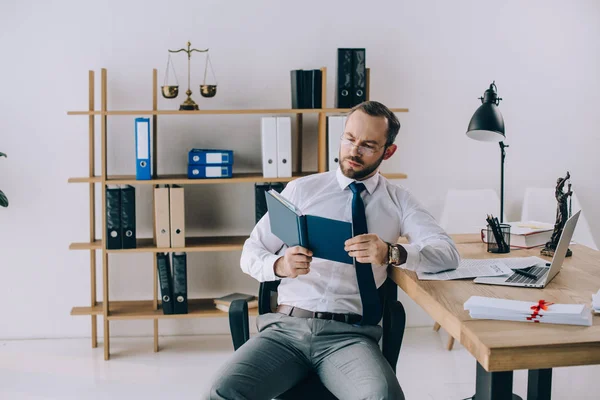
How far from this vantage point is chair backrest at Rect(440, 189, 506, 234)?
151 inches

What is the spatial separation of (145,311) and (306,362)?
1.77 m

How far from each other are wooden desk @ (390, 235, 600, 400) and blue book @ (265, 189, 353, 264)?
0.26 m

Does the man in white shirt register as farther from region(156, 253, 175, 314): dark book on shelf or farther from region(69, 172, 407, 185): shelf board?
region(156, 253, 175, 314): dark book on shelf

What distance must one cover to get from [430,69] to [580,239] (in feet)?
4.11

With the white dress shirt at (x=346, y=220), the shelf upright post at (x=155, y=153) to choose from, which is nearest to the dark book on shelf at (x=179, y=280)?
the shelf upright post at (x=155, y=153)

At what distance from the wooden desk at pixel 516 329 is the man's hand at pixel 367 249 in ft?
0.41

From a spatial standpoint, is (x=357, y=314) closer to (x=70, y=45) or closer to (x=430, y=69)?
(x=430, y=69)

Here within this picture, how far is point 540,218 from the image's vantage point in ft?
12.9

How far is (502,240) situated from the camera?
251 centimetres

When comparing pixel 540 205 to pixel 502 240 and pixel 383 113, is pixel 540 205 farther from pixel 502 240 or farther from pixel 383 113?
pixel 383 113

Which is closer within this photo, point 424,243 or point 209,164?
point 424,243

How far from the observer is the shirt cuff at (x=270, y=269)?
221cm

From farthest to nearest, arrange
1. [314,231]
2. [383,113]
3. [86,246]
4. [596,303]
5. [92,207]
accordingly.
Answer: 1. [92,207]
2. [86,246]
3. [383,113]
4. [314,231]
5. [596,303]

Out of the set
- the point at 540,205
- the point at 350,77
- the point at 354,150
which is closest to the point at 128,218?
the point at 350,77
